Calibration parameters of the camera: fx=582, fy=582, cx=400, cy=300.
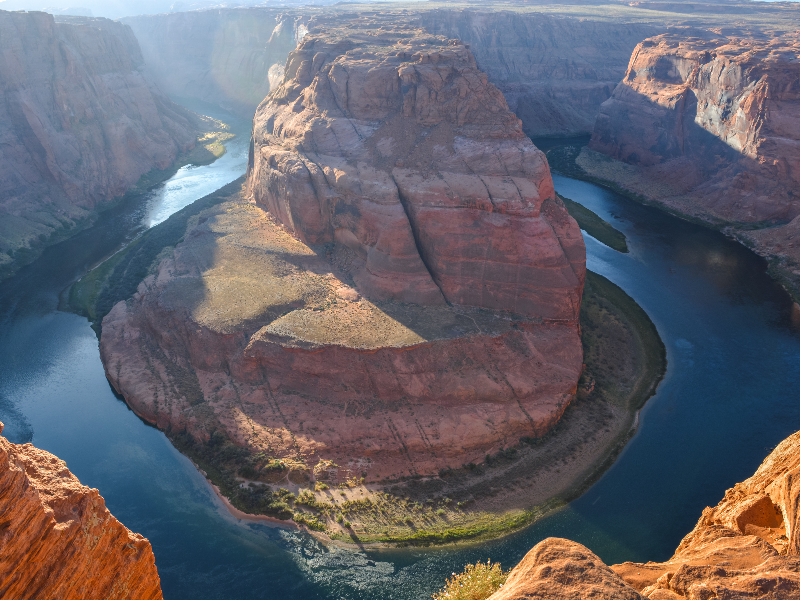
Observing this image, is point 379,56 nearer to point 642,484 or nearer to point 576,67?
point 642,484

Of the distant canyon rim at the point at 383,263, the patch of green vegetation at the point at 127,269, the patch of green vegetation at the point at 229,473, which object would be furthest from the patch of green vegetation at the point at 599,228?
the patch of green vegetation at the point at 229,473

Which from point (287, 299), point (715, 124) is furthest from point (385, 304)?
point (715, 124)

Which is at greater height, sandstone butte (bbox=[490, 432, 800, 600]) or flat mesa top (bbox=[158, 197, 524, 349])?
sandstone butte (bbox=[490, 432, 800, 600])

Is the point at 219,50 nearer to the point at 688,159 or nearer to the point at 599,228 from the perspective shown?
the point at 688,159

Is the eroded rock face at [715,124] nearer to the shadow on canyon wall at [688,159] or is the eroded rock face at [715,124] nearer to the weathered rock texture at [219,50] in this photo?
the shadow on canyon wall at [688,159]

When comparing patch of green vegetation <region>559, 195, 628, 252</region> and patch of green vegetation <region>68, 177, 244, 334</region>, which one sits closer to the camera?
patch of green vegetation <region>68, 177, 244, 334</region>

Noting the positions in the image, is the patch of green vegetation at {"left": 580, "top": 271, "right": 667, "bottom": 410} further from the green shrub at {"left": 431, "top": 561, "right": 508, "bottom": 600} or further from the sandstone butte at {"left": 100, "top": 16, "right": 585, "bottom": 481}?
the green shrub at {"left": 431, "top": 561, "right": 508, "bottom": 600}

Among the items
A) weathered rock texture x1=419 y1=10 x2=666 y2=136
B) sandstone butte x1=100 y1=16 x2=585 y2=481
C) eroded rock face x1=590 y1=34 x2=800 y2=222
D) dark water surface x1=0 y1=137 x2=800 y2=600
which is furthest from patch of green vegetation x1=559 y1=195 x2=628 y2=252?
weathered rock texture x1=419 y1=10 x2=666 y2=136

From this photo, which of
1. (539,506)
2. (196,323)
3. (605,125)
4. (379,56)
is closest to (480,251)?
(539,506)
